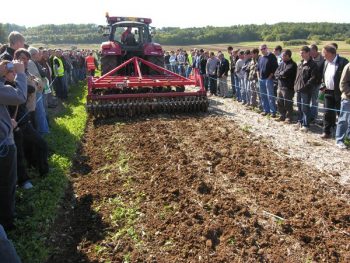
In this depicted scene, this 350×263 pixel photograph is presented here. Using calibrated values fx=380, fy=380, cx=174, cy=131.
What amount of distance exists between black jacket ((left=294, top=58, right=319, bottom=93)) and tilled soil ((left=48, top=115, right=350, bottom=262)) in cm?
166

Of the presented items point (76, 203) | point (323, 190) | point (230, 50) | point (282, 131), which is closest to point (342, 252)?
point (323, 190)

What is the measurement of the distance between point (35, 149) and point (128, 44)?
6459 millimetres

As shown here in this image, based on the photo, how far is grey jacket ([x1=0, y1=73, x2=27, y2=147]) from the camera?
129 inches

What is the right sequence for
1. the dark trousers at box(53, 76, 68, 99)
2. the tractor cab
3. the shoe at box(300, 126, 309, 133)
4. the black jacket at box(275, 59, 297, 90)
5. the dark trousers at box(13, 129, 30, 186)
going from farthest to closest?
the dark trousers at box(53, 76, 68, 99)
the tractor cab
the black jacket at box(275, 59, 297, 90)
the shoe at box(300, 126, 309, 133)
the dark trousers at box(13, 129, 30, 186)

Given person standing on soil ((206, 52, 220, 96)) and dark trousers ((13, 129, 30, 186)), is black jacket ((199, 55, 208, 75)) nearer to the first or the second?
person standing on soil ((206, 52, 220, 96))

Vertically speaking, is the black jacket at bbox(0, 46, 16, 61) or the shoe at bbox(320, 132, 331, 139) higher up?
the black jacket at bbox(0, 46, 16, 61)

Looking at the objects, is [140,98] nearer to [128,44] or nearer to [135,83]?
[135,83]

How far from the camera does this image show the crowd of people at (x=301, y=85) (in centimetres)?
636

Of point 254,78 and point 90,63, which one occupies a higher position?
point 90,63

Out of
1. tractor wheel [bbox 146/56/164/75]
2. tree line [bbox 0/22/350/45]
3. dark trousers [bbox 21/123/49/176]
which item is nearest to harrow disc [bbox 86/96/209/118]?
tractor wheel [bbox 146/56/164/75]

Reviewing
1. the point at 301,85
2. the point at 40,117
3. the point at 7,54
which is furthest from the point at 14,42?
the point at 301,85

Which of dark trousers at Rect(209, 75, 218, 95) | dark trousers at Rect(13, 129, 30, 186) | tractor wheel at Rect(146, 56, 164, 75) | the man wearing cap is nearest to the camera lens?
dark trousers at Rect(13, 129, 30, 186)

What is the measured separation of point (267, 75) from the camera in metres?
8.52

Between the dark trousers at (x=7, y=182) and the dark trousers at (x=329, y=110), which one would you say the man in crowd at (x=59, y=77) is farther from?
the dark trousers at (x=7, y=182)
